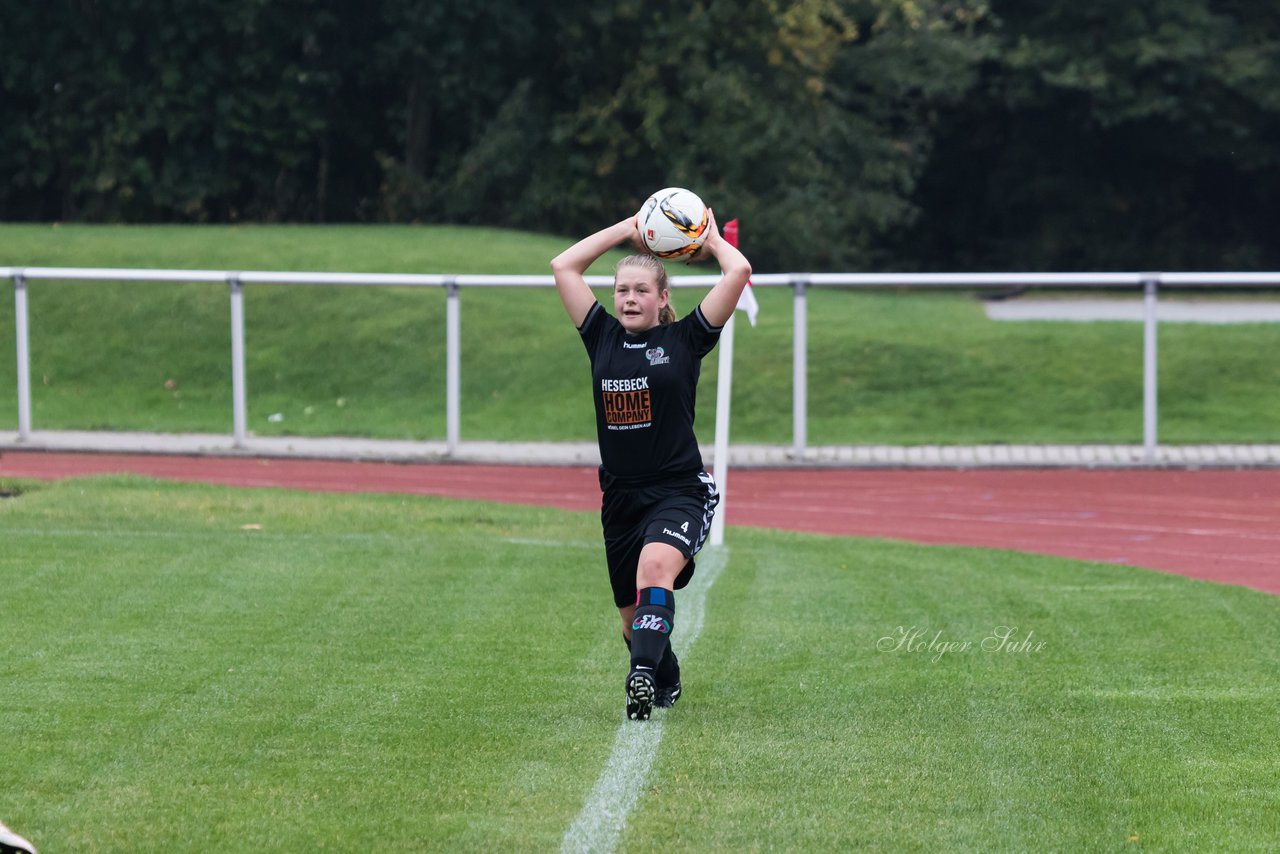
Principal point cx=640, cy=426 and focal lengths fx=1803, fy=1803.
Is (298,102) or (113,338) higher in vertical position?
(298,102)

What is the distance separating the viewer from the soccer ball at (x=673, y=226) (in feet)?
22.4

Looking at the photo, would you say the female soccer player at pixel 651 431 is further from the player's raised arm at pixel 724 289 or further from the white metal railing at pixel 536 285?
the white metal railing at pixel 536 285

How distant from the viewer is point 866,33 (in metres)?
39.2

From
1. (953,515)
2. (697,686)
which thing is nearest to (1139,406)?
(953,515)

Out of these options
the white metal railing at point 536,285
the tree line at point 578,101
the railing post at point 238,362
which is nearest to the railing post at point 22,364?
the white metal railing at point 536,285

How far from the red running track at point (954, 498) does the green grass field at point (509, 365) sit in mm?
2650

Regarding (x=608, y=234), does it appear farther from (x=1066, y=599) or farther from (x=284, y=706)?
(x=1066, y=599)

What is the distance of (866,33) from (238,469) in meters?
24.7

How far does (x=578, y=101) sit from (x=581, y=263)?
3022 cm

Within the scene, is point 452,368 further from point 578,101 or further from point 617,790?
point 578,101

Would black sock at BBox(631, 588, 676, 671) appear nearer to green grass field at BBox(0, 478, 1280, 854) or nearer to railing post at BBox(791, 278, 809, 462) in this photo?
green grass field at BBox(0, 478, 1280, 854)

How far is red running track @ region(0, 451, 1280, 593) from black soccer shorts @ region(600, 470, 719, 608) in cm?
586

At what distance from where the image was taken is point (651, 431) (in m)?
6.65

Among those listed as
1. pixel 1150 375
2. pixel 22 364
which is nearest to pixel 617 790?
pixel 1150 375
